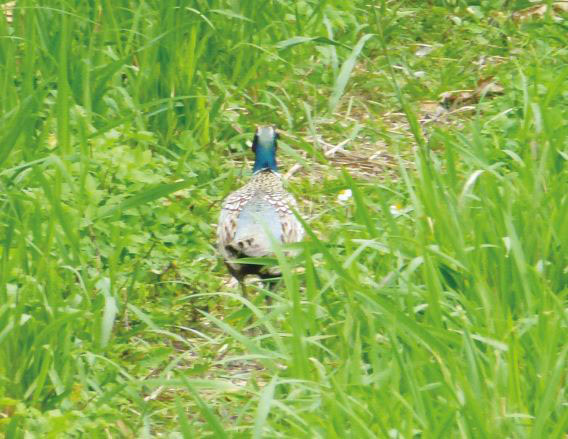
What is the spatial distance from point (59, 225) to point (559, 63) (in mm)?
3056

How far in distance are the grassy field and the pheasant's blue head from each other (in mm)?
277

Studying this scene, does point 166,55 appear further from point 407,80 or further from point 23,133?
point 407,80

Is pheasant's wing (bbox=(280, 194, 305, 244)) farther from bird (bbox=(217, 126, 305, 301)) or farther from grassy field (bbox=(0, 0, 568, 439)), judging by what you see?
grassy field (bbox=(0, 0, 568, 439))

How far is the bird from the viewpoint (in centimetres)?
514

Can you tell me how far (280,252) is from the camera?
4.20 m

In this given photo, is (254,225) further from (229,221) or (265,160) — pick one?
(265,160)

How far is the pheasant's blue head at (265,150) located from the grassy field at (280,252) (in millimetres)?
277

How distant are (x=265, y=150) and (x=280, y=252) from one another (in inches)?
69.8

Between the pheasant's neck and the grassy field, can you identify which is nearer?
the grassy field

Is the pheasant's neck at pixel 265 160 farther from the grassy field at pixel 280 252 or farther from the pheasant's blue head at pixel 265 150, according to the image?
the grassy field at pixel 280 252

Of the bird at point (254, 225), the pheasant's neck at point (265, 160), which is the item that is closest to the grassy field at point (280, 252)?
the bird at point (254, 225)

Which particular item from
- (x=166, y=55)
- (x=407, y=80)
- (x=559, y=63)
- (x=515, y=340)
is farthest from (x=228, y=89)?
(x=515, y=340)

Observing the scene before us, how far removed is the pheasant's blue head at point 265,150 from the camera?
592cm

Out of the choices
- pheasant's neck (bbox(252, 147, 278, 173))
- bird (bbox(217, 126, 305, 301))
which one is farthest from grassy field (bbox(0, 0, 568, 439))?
pheasant's neck (bbox(252, 147, 278, 173))
